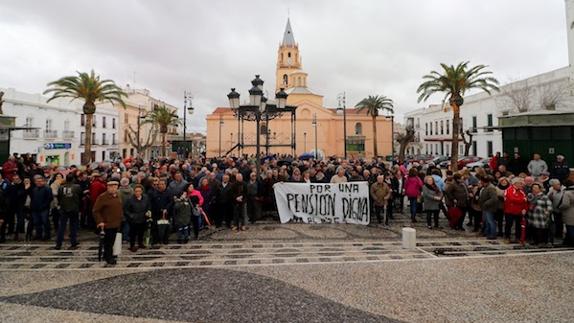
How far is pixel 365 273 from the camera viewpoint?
6.11 m

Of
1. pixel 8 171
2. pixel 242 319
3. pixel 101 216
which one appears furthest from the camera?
pixel 8 171

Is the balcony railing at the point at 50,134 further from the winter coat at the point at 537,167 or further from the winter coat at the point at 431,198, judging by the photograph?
the winter coat at the point at 537,167

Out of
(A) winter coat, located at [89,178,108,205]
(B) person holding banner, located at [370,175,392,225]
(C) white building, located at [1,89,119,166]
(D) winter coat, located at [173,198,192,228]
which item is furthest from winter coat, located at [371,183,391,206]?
(C) white building, located at [1,89,119,166]

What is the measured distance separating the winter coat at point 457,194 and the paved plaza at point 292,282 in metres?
1.26

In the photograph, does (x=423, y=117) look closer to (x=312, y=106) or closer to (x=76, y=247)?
(x=312, y=106)

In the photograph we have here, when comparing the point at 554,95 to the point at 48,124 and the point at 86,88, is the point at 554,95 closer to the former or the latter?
the point at 86,88

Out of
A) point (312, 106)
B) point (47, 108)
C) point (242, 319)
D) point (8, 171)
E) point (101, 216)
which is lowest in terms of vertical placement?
point (242, 319)

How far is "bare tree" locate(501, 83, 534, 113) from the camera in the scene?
32.8 meters

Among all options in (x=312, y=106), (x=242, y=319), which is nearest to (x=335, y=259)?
(x=242, y=319)

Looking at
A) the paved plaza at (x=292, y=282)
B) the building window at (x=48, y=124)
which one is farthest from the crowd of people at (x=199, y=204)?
the building window at (x=48, y=124)

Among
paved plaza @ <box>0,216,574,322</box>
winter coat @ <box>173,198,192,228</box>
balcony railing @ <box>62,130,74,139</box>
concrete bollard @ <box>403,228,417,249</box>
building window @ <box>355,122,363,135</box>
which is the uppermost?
building window @ <box>355,122,363,135</box>

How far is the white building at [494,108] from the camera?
95.1 feet

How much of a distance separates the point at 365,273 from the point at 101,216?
17.3ft

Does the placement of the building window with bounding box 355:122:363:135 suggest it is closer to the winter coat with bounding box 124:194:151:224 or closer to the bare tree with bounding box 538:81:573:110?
Result: the bare tree with bounding box 538:81:573:110
